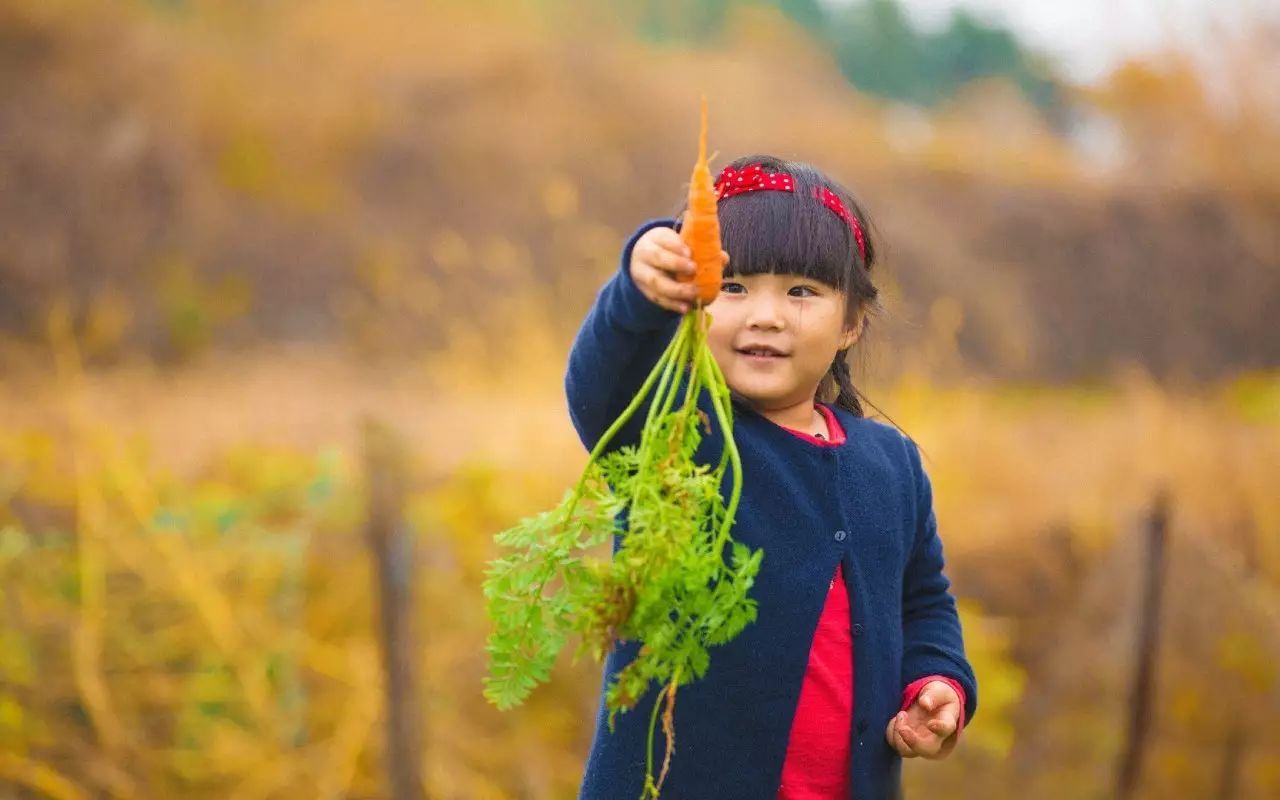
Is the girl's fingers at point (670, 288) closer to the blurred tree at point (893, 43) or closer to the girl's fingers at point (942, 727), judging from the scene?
the girl's fingers at point (942, 727)

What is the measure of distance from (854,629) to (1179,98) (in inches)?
290

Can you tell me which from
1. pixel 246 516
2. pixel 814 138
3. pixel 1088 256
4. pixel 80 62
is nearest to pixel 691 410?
pixel 246 516

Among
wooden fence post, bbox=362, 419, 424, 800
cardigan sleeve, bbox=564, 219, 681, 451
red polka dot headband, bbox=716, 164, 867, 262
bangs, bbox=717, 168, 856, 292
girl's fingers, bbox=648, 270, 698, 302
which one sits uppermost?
red polka dot headband, bbox=716, 164, 867, 262

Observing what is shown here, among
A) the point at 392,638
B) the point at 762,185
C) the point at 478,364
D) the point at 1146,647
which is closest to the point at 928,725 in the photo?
the point at 762,185

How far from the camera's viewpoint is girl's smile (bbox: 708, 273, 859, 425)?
1.52 meters

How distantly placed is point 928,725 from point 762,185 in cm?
81

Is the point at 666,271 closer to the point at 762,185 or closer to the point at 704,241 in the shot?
the point at 704,241

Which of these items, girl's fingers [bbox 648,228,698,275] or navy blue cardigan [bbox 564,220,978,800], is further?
navy blue cardigan [bbox 564,220,978,800]

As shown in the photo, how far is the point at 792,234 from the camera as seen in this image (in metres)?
1.54

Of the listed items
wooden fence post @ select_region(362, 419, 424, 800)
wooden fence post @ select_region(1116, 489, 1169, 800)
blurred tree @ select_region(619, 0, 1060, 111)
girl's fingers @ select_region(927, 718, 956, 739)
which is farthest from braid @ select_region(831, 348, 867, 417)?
blurred tree @ select_region(619, 0, 1060, 111)

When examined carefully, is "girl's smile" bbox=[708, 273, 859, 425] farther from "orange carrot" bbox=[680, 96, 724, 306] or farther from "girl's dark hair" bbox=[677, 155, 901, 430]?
"orange carrot" bbox=[680, 96, 724, 306]

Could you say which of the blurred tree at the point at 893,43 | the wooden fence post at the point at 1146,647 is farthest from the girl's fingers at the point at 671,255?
the blurred tree at the point at 893,43

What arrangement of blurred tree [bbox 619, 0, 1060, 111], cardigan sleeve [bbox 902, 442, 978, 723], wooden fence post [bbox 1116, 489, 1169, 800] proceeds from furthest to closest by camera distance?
blurred tree [bbox 619, 0, 1060, 111] → wooden fence post [bbox 1116, 489, 1169, 800] → cardigan sleeve [bbox 902, 442, 978, 723]

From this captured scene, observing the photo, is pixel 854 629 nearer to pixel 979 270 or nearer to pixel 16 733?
pixel 16 733
